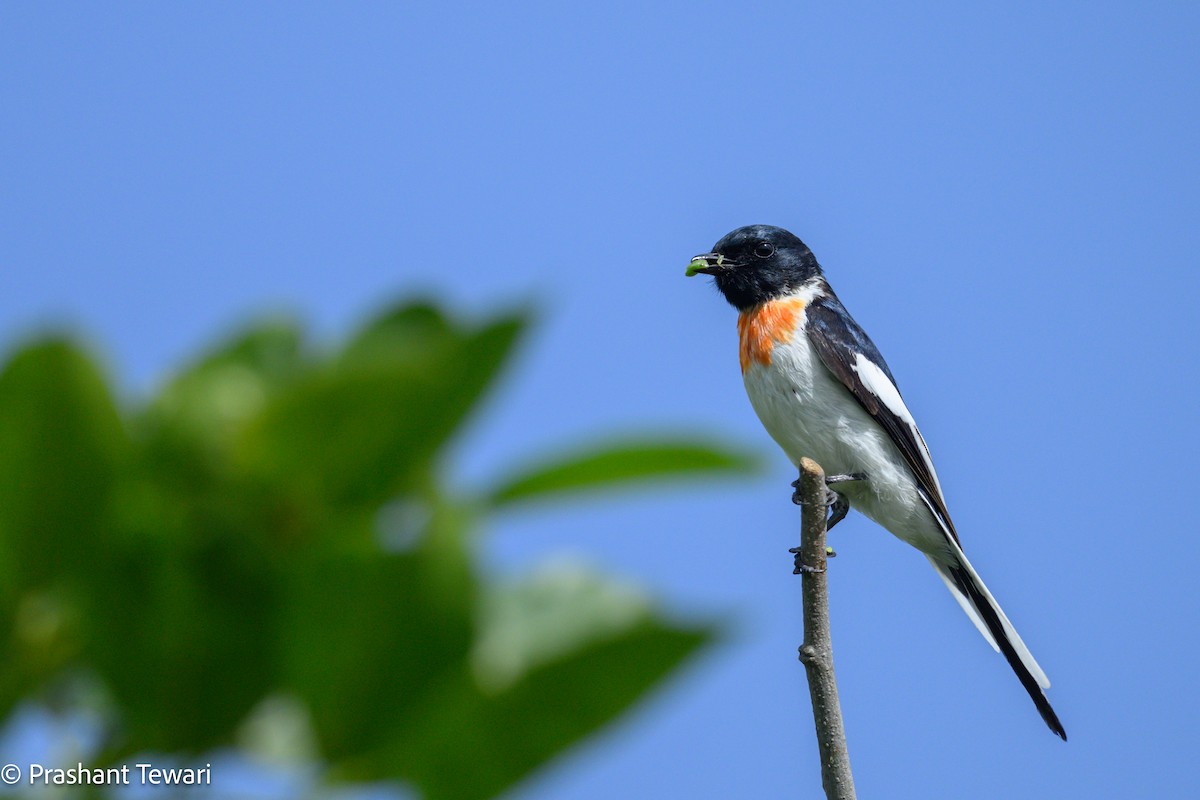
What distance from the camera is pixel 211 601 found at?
596 mm

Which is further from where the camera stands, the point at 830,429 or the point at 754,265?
the point at 754,265

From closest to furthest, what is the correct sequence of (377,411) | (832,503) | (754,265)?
1. (377,411)
2. (832,503)
3. (754,265)

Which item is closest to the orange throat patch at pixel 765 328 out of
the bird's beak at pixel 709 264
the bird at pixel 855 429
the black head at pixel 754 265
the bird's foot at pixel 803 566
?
the bird at pixel 855 429

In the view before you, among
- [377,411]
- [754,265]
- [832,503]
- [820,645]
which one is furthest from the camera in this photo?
[754,265]

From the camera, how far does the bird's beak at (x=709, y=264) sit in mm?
6070

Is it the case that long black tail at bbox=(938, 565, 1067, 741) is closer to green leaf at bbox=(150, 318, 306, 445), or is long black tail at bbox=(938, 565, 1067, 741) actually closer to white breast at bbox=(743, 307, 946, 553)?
white breast at bbox=(743, 307, 946, 553)

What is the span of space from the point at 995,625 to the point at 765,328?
176 cm

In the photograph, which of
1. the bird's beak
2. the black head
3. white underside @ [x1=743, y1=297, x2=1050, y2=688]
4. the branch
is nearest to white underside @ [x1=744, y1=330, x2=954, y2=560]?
white underside @ [x1=743, y1=297, x2=1050, y2=688]

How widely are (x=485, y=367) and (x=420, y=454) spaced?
2.5 inches

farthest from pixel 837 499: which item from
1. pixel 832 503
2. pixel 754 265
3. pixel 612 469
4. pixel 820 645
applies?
pixel 612 469

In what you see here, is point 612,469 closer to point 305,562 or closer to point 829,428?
point 305,562

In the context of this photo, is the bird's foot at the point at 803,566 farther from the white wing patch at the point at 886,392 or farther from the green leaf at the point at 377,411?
the green leaf at the point at 377,411

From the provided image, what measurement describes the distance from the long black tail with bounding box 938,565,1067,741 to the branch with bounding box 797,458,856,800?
1549mm

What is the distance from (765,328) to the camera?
5.59 meters
